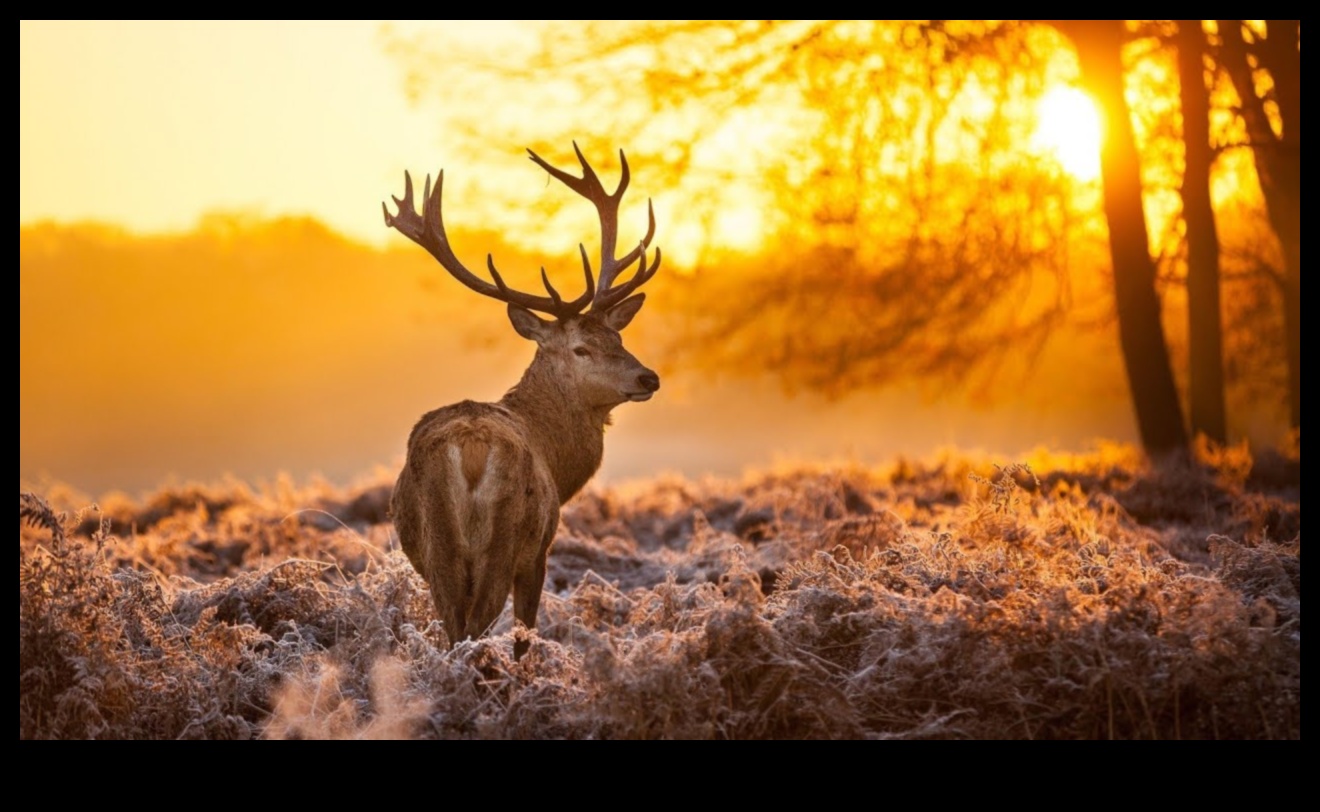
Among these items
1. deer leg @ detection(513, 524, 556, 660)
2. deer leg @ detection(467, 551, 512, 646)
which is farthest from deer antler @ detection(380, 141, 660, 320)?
deer leg @ detection(467, 551, 512, 646)

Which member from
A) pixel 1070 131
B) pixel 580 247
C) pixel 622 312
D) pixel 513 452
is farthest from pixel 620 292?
pixel 1070 131

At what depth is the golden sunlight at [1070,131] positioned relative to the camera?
642 inches

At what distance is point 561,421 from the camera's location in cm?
849

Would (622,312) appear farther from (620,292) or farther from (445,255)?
(445,255)

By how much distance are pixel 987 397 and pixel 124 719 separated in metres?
13.3

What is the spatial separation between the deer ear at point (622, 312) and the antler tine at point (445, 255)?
0.56 ft

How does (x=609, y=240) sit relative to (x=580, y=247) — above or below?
above

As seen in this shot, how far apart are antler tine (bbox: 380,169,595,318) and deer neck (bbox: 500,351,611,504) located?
0.31 metres

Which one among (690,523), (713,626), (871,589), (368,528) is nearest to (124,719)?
(713,626)

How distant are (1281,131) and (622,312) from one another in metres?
10.6

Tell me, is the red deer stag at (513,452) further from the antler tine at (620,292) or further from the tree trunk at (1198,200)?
the tree trunk at (1198,200)

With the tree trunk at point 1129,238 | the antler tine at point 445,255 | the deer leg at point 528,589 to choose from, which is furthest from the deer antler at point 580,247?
the tree trunk at point 1129,238

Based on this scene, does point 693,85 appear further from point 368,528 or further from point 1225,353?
point 1225,353

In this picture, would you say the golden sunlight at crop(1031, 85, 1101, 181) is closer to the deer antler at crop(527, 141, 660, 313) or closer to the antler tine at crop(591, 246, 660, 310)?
the deer antler at crop(527, 141, 660, 313)
